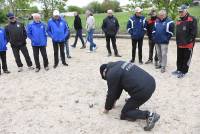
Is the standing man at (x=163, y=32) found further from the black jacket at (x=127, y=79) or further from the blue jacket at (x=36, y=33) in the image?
the black jacket at (x=127, y=79)

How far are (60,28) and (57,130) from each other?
4680 millimetres

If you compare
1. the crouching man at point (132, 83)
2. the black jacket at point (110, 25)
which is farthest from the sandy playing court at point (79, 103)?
the black jacket at point (110, 25)

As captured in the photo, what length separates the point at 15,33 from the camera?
10375 millimetres

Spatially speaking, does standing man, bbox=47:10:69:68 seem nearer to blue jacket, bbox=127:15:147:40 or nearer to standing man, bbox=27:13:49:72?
standing man, bbox=27:13:49:72

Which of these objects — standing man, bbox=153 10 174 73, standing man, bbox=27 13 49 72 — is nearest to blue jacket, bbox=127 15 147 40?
standing man, bbox=153 10 174 73

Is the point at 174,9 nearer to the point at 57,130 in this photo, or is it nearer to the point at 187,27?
the point at 187,27

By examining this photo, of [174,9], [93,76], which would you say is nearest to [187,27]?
[93,76]

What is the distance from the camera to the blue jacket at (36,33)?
1034 centimetres

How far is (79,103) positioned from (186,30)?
3.35 meters

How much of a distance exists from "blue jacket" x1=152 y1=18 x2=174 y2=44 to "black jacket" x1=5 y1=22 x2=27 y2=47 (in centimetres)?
386

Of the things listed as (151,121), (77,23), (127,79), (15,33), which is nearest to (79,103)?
(127,79)

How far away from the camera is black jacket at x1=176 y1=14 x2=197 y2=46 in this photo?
8953 millimetres

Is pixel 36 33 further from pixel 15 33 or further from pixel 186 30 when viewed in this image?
pixel 186 30

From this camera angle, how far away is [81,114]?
24.0 feet
